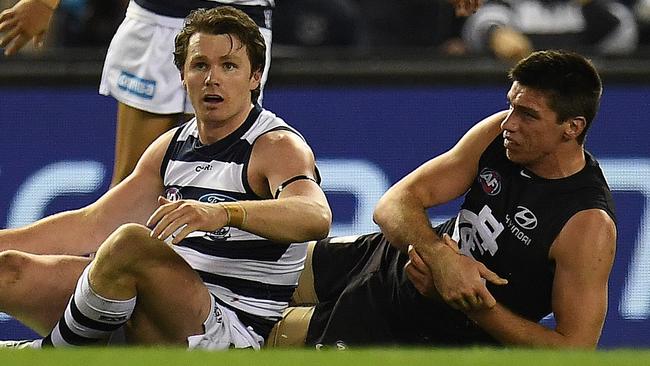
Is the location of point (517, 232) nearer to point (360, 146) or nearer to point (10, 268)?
point (10, 268)

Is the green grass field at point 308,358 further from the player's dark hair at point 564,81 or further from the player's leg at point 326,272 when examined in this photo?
the player's leg at point 326,272

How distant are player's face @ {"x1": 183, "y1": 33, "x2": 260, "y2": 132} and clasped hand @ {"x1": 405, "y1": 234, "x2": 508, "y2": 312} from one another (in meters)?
0.81

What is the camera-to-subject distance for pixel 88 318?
4.51 metres

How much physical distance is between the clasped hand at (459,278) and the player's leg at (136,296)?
741 millimetres

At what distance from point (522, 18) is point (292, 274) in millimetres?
3675

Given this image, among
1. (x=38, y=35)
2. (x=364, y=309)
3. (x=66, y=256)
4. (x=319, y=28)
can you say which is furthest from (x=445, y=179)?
(x=319, y=28)

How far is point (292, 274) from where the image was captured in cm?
497

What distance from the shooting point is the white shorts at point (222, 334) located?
15.0ft

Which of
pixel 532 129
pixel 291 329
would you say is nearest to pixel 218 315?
pixel 291 329

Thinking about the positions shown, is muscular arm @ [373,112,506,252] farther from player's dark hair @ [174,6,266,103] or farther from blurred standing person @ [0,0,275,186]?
blurred standing person @ [0,0,275,186]

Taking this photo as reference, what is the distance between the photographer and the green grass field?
10.9ft

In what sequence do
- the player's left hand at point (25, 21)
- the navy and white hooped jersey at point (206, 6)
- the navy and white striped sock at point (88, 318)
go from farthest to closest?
1. the navy and white hooped jersey at point (206, 6)
2. the player's left hand at point (25, 21)
3. the navy and white striped sock at point (88, 318)

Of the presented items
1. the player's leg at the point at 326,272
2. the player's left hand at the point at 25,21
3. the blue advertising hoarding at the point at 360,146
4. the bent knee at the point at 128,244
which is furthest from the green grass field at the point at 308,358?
the blue advertising hoarding at the point at 360,146

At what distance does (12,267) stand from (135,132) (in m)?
1.25
